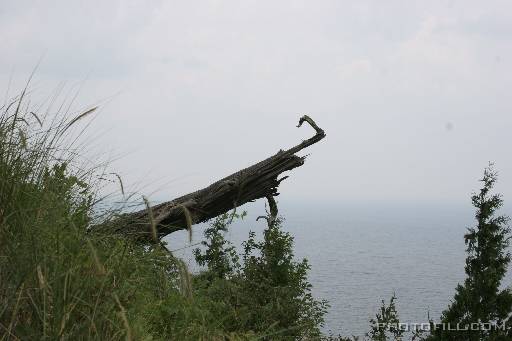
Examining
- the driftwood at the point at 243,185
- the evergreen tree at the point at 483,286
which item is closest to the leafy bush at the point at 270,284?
the driftwood at the point at 243,185

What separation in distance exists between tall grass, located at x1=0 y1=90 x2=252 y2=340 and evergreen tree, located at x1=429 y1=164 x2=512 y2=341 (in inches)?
1013

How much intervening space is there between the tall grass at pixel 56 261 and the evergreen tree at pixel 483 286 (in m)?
25.7

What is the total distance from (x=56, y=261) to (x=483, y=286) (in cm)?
2816

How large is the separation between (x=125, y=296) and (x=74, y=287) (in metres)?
0.73

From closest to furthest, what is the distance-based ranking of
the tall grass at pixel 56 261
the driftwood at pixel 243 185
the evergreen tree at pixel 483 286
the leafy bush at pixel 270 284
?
the tall grass at pixel 56 261, the driftwood at pixel 243 185, the leafy bush at pixel 270 284, the evergreen tree at pixel 483 286

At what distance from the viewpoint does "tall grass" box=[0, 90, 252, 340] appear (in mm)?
3463

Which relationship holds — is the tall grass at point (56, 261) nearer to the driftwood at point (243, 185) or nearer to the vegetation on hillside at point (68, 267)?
the vegetation on hillside at point (68, 267)

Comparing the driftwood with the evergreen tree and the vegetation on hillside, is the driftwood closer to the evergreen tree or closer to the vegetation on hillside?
the vegetation on hillside

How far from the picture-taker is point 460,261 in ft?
617

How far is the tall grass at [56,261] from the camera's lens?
11.4 ft

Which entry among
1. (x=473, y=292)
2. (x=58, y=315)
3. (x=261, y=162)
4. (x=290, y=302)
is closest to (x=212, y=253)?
(x=290, y=302)

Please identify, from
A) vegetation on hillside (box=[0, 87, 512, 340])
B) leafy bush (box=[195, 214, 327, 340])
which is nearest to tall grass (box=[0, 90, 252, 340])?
vegetation on hillside (box=[0, 87, 512, 340])

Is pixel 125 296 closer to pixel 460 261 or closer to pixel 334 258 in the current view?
pixel 334 258

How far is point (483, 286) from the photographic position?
2916 cm
